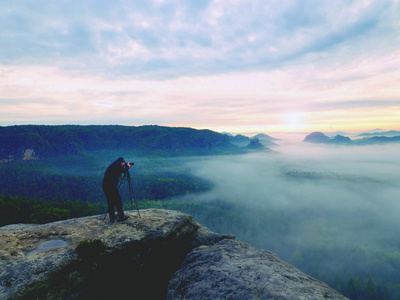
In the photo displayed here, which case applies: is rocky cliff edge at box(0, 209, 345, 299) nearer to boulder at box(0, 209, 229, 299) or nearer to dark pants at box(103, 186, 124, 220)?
boulder at box(0, 209, 229, 299)

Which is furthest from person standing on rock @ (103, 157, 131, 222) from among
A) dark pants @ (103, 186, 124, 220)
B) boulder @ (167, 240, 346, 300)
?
boulder @ (167, 240, 346, 300)

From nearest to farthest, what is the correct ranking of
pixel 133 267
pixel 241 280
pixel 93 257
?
1. pixel 241 280
2. pixel 93 257
3. pixel 133 267

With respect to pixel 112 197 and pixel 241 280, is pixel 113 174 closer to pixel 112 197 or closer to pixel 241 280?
pixel 112 197

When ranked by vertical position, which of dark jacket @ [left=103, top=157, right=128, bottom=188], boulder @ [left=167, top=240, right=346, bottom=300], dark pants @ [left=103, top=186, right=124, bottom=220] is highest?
dark jacket @ [left=103, top=157, right=128, bottom=188]

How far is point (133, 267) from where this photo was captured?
1367 cm

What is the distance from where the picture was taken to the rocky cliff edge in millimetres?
10109

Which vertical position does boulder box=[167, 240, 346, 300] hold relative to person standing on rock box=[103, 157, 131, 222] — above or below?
below

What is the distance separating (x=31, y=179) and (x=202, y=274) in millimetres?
237957

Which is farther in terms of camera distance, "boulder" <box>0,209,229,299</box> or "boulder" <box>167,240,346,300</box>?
"boulder" <box>0,209,229,299</box>

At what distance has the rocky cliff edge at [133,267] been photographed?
10.1 metres

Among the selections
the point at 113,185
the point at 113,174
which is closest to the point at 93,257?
the point at 113,185

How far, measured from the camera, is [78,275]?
11.4 meters

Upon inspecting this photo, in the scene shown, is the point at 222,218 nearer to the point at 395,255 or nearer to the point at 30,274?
the point at 395,255

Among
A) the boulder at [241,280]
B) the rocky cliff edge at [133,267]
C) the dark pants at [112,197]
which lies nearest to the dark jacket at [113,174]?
the dark pants at [112,197]
